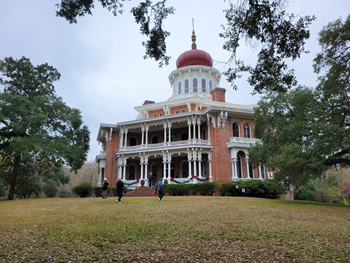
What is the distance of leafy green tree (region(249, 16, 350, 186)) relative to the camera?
51.5ft

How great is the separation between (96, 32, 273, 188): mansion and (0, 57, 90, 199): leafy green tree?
23.2 ft

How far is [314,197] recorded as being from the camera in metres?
43.5

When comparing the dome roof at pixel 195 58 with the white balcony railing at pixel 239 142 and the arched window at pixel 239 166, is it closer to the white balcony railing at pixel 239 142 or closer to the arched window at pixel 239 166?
the white balcony railing at pixel 239 142

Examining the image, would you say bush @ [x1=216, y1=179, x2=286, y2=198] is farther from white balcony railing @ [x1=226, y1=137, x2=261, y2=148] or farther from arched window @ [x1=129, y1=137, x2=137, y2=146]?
arched window @ [x1=129, y1=137, x2=137, y2=146]

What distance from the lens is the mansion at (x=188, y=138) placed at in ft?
96.6

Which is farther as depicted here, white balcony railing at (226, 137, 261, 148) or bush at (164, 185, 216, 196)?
white balcony railing at (226, 137, 261, 148)

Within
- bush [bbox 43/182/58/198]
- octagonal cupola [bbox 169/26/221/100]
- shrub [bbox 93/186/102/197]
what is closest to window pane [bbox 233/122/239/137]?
octagonal cupola [bbox 169/26/221/100]

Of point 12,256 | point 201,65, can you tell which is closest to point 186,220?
point 12,256

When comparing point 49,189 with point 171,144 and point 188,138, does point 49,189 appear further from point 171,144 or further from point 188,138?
point 188,138

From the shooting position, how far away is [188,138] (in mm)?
33406

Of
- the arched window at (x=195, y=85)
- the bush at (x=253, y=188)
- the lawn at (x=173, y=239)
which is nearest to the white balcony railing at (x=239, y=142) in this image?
the bush at (x=253, y=188)

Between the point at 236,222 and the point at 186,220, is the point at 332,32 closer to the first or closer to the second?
the point at 236,222

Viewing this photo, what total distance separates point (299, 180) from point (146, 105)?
2292 centimetres

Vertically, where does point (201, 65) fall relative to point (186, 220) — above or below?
above
